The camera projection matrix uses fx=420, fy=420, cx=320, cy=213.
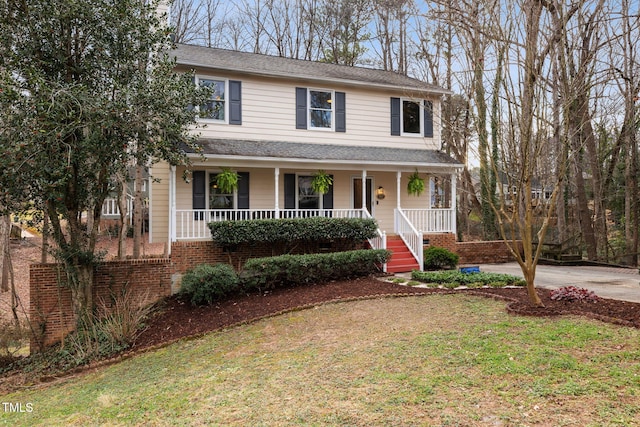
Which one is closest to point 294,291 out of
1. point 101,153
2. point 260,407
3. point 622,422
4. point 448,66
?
point 101,153

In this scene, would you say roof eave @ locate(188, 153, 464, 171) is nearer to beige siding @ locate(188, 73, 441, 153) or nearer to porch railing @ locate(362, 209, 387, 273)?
beige siding @ locate(188, 73, 441, 153)

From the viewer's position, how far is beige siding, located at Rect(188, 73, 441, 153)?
42.7 ft

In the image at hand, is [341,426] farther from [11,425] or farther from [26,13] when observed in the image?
[26,13]

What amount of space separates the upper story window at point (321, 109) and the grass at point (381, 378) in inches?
319

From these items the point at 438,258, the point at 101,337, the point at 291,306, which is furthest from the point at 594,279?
the point at 101,337

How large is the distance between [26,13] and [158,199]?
5.93m

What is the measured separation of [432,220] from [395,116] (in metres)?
3.97

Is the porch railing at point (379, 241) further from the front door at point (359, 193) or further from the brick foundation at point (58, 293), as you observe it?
the brick foundation at point (58, 293)

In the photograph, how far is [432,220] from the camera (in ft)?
43.9

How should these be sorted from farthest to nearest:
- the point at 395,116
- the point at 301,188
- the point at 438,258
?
the point at 395,116, the point at 301,188, the point at 438,258

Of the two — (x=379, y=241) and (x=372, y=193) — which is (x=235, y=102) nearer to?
(x=372, y=193)

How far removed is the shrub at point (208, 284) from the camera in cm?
952

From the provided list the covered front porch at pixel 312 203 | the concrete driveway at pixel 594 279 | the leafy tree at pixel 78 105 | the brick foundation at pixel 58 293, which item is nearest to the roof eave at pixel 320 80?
the covered front porch at pixel 312 203

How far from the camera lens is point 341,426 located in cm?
355
